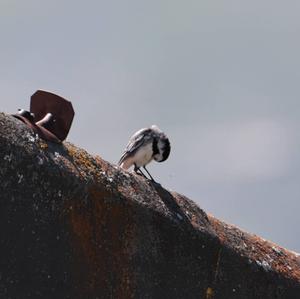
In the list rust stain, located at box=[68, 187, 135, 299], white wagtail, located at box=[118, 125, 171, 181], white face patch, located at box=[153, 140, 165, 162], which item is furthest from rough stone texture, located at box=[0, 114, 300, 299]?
white face patch, located at box=[153, 140, 165, 162]

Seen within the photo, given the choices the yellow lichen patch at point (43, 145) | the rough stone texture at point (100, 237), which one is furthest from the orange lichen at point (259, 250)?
the yellow lichen patch at point (43, 145)

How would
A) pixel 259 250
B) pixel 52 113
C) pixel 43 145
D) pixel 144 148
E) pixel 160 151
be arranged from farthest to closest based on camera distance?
pixel 160 151, pixel 144 148, pixel 259 250, pixel 52 113, pixel 43 145

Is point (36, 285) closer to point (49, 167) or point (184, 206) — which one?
point (49, 167)

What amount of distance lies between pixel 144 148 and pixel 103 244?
12.7ft

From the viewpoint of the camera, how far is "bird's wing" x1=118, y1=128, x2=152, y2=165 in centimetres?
673

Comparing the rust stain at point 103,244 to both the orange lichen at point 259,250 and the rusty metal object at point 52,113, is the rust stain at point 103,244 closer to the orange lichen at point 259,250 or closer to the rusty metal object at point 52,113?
the rusty metal object at point 52,113

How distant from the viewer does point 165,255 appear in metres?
3.20

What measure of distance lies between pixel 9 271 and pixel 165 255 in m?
0.84

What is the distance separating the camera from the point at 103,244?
115 inches

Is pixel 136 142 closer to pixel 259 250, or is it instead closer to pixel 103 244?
pixel 259 250

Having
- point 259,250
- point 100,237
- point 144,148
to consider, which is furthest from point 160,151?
point 100,237

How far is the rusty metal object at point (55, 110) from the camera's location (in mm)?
3197

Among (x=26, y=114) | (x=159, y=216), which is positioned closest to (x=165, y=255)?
(x=159, y=216)

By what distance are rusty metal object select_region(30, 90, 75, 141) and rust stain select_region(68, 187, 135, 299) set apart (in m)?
0.32
